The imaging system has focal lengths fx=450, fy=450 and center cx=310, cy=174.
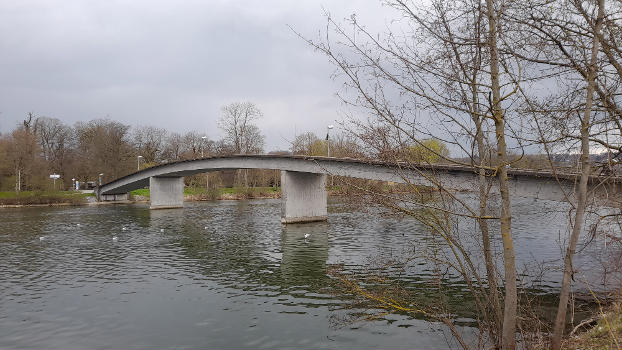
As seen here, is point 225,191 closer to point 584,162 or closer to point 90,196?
point 90,196

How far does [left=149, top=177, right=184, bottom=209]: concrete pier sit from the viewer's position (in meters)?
49.9

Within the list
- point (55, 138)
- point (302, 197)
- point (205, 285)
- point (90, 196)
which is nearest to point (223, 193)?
point (90, 196)

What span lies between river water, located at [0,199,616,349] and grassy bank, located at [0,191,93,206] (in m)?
26.8

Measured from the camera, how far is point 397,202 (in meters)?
7.07

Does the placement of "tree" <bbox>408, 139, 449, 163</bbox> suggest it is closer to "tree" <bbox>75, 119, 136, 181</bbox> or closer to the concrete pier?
the concrete pier

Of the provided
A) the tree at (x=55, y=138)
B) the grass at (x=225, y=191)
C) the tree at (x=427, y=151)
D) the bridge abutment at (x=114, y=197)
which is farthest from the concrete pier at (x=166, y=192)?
the tree at (x=427, y=151)

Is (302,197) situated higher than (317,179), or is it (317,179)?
(317,179)

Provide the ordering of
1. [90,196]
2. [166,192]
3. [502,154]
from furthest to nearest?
[90,196] < [166,192] < [502,154]

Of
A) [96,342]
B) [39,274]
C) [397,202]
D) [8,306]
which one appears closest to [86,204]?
[39,274]

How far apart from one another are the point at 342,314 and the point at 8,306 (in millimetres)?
9196

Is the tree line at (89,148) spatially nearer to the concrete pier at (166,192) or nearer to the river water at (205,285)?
the concrete pier at (166,192)

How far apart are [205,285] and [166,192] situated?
3873 centimetres

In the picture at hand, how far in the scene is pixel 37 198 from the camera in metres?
52.6

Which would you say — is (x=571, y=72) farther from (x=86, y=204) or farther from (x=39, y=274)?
(x=86, y=204)
